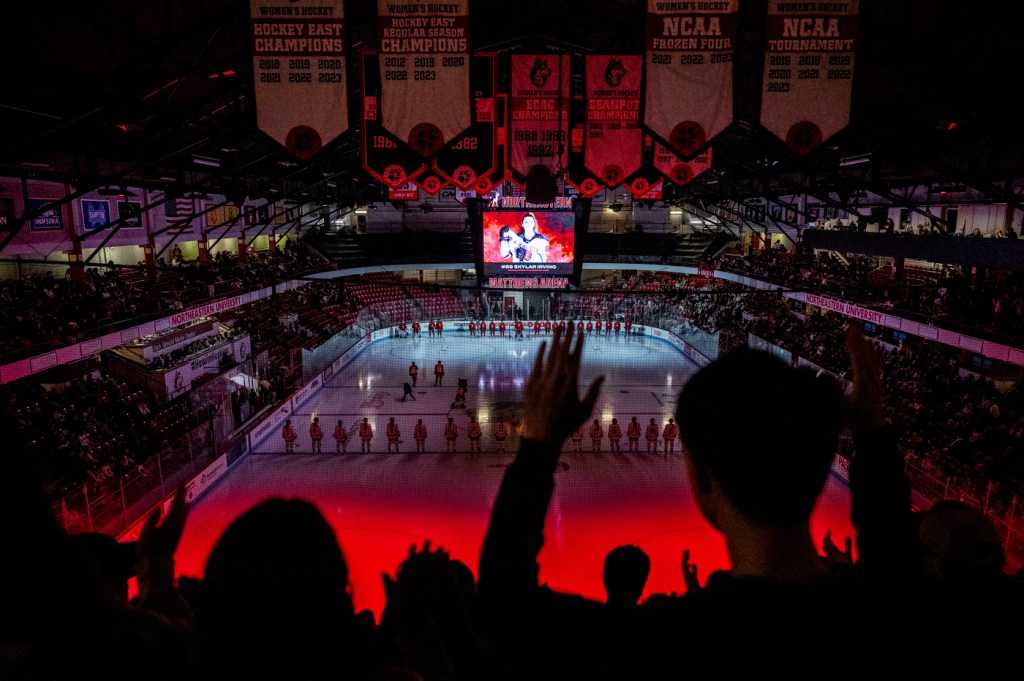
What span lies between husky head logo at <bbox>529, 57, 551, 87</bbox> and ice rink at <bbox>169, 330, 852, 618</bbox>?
7833mm

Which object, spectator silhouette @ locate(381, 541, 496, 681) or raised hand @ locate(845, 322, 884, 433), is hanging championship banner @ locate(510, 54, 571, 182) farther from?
spectator silhouette @ locate(381, 541, 496, 681)

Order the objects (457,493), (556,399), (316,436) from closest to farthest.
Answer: (556,399)
(457,493)
(316,436)

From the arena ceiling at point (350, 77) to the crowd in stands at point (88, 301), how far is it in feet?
10.1

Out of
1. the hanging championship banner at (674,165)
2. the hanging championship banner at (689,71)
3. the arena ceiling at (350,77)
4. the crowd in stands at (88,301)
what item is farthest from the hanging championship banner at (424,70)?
the hanging championship banner at (674,165)

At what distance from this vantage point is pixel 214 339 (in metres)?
22.4

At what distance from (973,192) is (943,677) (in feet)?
78.2

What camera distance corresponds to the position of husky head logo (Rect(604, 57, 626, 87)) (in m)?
9.31

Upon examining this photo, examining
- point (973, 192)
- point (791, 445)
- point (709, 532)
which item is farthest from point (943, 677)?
point (973, 192)

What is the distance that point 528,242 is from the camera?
24672 mm

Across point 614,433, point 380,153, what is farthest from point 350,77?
point 614,433

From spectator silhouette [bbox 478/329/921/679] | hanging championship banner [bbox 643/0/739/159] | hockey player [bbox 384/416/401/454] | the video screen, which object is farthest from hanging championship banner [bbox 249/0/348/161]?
the video screen

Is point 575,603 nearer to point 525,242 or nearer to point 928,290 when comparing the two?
point 928,290

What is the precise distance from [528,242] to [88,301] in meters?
14.7

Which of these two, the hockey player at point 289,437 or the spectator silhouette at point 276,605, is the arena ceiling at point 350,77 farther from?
the spectator silhouette at point 276,605
